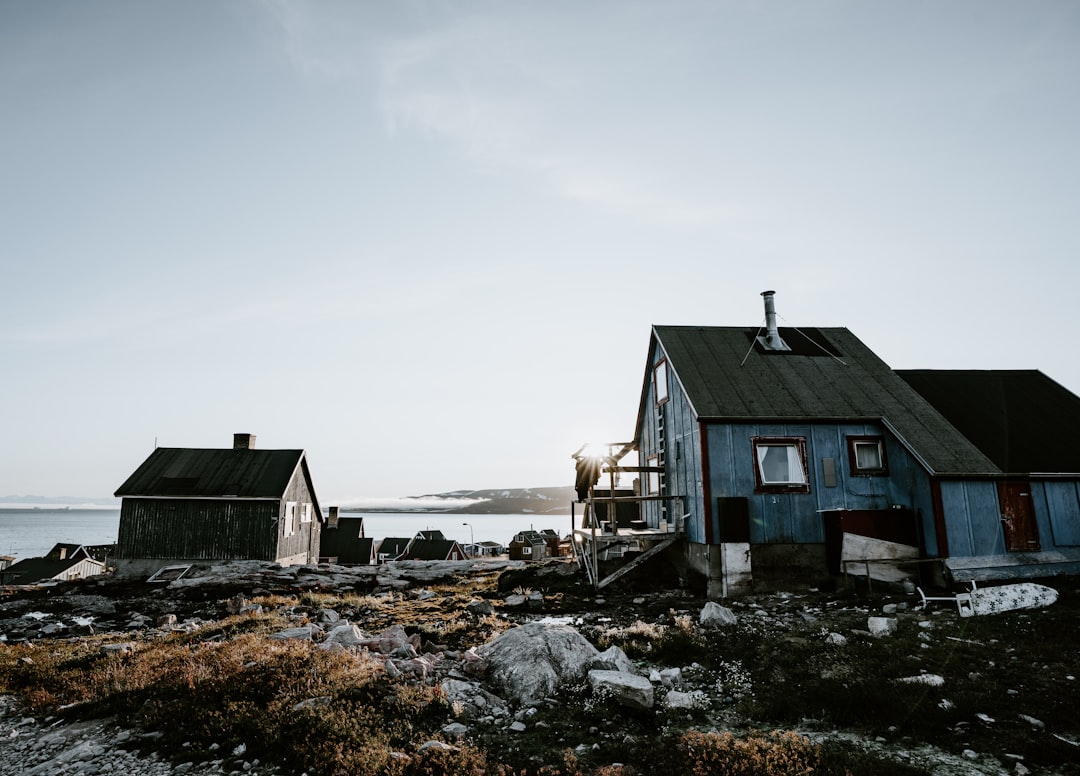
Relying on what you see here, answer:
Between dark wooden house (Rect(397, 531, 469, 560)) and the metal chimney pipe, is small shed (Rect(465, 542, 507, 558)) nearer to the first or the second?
dark wooden house (Rect(397, 531, 469, 560))

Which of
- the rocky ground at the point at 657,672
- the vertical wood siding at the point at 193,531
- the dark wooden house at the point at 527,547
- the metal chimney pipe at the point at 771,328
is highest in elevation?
the metal chimney pipe at the point at 771,328

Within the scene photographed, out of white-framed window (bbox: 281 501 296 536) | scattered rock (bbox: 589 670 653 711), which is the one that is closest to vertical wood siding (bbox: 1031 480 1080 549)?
scattered rock (bbox: 589 670 653 711)

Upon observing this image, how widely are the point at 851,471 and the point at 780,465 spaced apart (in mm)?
2197

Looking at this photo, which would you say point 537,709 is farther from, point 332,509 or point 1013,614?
point 332,509

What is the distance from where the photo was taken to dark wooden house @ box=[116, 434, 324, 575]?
102ft

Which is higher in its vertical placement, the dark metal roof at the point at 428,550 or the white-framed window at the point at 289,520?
the white-framed window at the point at 289,520

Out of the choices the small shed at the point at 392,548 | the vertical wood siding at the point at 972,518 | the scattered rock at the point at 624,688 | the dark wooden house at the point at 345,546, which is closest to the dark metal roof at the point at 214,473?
the dark wooden house at the point at 345,546

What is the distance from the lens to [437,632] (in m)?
12.7

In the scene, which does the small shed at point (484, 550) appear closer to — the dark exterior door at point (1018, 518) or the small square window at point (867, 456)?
the small square window at point (867, 456)

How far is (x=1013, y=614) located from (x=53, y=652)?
19.2 m

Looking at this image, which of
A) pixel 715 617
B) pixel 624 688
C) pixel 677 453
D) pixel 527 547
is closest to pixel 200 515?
pixel 677 453

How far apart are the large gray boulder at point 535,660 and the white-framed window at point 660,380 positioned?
13.4 metres

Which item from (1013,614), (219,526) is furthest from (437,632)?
(219,526)

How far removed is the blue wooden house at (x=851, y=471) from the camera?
56.5ft
